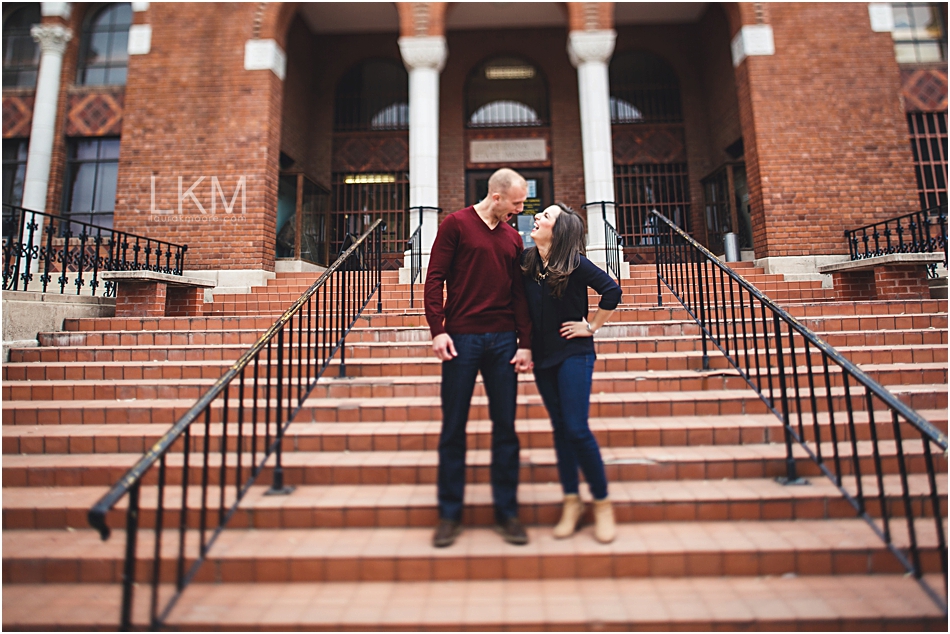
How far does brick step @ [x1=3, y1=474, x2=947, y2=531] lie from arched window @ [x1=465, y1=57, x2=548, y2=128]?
10591mm

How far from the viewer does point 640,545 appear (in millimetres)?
2510

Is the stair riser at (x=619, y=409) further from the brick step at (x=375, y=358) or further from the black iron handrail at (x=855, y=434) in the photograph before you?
the brick step at (x=375, y=358)

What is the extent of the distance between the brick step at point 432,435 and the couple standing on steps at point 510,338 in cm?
85

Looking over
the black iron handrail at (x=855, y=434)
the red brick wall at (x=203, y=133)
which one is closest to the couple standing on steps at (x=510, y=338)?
the black iron handrail at (x=855, y=434)

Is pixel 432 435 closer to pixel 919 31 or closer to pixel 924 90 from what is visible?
pixel 924 90

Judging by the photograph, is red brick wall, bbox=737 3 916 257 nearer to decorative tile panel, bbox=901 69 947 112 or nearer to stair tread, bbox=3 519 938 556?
decorative tile panel, bbox=901 69 947 112

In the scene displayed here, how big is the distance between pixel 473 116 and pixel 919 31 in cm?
941

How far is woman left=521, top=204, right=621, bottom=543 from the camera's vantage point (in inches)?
99.7

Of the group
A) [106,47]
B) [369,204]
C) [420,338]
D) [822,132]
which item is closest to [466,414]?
[420,338]

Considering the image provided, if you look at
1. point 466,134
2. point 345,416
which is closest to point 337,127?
point 466,134

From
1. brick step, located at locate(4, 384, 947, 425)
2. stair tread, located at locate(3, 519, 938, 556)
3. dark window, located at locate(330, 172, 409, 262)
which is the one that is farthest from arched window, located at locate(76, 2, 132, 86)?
stair tread, located at locate(3, 519, 938, 556)

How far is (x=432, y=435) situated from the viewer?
11.3 feet

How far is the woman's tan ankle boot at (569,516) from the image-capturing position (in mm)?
2602

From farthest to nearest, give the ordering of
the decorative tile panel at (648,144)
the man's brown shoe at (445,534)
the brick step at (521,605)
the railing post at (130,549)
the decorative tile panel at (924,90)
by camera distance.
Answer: the decorative tile panel at (648,144) → the decorative tile panel at (924,90) → the man's brown shoe at (445,534) → the brick step at (521,605) → the railing post at (130,549)
